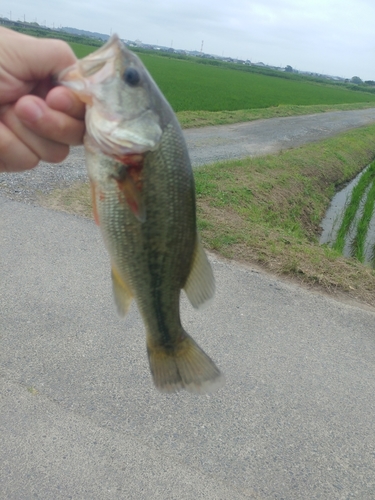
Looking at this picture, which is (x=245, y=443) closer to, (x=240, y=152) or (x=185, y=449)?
(x=185, y=449)

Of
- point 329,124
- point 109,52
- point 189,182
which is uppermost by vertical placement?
point 109,52

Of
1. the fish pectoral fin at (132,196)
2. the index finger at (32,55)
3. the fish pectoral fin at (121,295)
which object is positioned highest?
the index finger at (32,55)

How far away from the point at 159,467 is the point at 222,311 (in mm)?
2016

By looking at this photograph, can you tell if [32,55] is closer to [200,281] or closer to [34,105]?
[34,105]

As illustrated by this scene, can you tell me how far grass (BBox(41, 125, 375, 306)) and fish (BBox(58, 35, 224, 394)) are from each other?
4231 millimetres

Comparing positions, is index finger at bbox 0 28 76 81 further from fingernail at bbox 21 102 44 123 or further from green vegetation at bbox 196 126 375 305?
green vegetation at bbox 196 126 375 305

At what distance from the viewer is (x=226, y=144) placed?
15.0 meters

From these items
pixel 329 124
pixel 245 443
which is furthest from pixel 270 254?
pixel 329 124

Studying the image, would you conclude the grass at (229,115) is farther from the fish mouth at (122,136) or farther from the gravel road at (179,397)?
the fish mouth at (122,136)

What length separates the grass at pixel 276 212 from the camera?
5957 mm

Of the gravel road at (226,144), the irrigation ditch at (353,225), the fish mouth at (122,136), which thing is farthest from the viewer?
the irrigation ditch at (353,225)

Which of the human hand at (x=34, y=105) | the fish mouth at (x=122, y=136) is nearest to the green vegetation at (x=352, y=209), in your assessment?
the human hand at (x=34, y=105)

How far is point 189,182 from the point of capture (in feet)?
5.23

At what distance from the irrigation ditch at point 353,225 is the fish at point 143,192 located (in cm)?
719
